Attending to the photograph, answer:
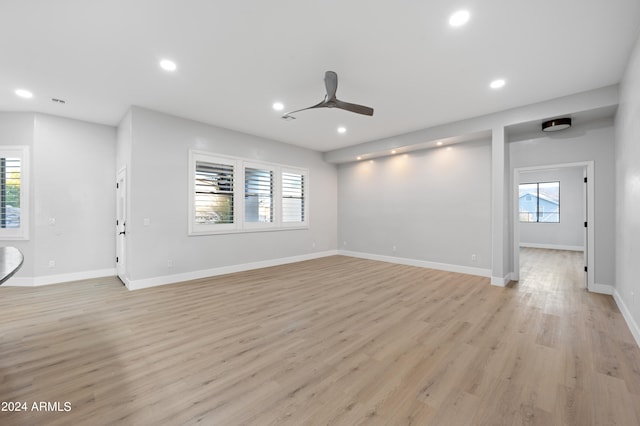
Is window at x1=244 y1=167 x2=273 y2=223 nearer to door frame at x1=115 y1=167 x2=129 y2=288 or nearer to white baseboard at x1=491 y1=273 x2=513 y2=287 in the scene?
door frame at x1=115 y1=167 x2=129 y2=288

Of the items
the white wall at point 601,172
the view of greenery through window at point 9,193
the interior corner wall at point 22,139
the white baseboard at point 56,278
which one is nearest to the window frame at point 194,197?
the white baseboard at point 56,278

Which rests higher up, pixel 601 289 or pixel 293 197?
pixel 293 197

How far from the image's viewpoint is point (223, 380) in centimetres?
209

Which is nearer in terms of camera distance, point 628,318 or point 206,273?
point 628,318

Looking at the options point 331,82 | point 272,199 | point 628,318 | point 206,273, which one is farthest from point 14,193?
point 628,318

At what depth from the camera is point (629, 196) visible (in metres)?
3.10

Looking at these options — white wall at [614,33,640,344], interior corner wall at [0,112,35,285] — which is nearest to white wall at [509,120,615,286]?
white wall at [614,33,640,344]

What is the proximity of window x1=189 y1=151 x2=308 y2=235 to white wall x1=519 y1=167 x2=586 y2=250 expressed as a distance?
25.6 ft

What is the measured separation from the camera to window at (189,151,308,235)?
5426mm

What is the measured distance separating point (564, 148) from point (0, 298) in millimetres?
9315

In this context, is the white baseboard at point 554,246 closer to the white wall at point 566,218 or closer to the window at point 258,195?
the white wall at point 566,218

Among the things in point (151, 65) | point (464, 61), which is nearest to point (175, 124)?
point (151, 65)

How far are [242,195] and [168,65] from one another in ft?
10.2

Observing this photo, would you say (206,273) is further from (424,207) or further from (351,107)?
(424,207)
